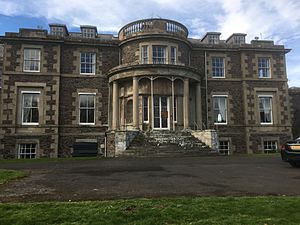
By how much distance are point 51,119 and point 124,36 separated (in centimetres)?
887

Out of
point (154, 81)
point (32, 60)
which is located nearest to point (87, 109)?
point (32, 60)

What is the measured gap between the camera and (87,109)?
22844 mm

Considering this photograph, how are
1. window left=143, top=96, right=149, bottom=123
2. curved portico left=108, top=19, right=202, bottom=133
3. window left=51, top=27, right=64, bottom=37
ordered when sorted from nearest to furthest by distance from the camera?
curved portico left=108, top=19, right=202, bottom=133 < window left=143, top=96, right=149, bottom=123 < window left=51, top=27, right=64, bottom=37

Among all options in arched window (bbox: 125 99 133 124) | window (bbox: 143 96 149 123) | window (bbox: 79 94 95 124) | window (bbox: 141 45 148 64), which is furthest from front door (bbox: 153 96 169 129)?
window (bbox: 79 94 95 124)

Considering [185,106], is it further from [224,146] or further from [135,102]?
[224,146]

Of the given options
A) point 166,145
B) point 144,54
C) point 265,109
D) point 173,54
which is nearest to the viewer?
point 166,145

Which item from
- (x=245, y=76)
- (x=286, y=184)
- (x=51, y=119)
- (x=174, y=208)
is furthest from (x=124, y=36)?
(x=174, y=208)

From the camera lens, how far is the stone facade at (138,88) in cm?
2102

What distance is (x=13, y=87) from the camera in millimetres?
21797

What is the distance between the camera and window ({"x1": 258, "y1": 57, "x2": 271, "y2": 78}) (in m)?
25.6

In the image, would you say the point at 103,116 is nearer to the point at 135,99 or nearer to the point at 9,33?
the point at 135,99

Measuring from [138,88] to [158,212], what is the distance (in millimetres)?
16260

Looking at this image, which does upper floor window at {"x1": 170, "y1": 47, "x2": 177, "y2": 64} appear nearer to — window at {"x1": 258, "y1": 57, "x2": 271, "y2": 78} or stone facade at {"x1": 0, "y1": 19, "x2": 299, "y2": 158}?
stone facade at {"x1": 0, "y1": 19, "x2": 299, "y2": 158}

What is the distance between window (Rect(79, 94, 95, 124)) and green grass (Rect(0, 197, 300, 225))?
18013 mm
